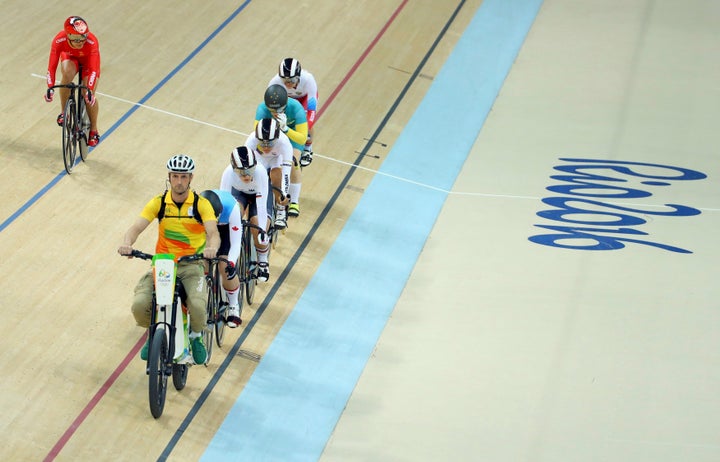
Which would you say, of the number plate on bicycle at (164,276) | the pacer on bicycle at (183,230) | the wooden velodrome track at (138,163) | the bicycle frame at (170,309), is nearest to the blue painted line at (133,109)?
the wooden velodrome track at (138,163)

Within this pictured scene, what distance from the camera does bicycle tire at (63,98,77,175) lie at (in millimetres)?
9016

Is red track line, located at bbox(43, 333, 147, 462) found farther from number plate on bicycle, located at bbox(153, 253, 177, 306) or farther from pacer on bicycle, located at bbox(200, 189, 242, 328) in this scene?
number plate on bicycle, located at bbox(153, 253, 177, 306)

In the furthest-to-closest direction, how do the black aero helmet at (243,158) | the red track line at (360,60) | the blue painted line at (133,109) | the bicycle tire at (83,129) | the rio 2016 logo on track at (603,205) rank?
the red track line at (360,60) → the rio 2016 logo on track at (603,205) → the bicycle tire at (83,129) → the blue painted line at (133,109) → the black aero helmet at (243,158)

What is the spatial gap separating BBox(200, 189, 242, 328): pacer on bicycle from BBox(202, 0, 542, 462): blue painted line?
32.6 inches

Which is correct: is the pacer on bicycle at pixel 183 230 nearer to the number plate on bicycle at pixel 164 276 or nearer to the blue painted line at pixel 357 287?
the number plate on bicycle at pixel 164 276

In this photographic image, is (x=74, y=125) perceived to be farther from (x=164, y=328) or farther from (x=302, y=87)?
(x=164, y=328)

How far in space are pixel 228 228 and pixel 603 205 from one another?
4446 millimetres

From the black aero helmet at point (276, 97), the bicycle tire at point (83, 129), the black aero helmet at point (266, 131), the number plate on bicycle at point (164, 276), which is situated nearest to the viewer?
the number plate on bicycle at point (164, 276)

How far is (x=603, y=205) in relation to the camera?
10062 millimetres

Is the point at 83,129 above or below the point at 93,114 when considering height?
below

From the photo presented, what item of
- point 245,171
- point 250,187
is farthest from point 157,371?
point 250,187

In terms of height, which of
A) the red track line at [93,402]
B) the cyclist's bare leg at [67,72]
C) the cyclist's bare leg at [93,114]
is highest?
the cyclist's bare leg at [67,72]

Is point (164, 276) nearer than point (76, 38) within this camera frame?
Yes

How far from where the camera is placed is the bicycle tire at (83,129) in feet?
30.2
